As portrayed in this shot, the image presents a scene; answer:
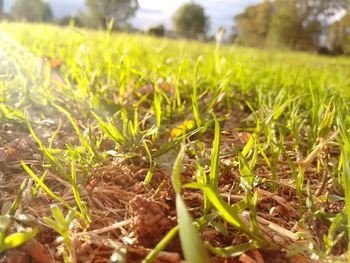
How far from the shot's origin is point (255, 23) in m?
40.2

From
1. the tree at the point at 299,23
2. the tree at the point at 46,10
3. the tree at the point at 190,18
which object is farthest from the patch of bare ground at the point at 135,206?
the tree at the point at 46,10

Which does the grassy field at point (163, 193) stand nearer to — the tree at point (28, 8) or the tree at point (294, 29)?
the tree at point (294, 29)

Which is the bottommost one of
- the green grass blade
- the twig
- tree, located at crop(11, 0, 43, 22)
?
the twig

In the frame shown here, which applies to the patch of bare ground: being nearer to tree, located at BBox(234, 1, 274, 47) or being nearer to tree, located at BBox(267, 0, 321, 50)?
A: tree, located at BBox(267, 0, 321, 50)

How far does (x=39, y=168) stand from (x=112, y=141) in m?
0.25

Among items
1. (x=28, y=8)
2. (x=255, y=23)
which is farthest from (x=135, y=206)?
(x=28, y=8)

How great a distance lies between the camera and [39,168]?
108 centimetres

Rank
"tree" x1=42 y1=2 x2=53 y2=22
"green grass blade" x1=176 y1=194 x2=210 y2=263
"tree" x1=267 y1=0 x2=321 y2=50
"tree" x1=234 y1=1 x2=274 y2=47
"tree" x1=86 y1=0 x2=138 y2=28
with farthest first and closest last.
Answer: "tree" x1=42 y1=2 x2=53 y2=22, "tree" x1=86 y1=0 x2=138 y2=28, "tree" x1=234 y1=1 x2=274 y2=47, "tree" x1=267 y1=0 x2=321 y2=50, "green grass blade" x1=176 y1=194 x2=210 y2=263

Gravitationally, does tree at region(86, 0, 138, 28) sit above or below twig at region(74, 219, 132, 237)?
above

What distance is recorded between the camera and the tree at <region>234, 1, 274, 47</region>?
37.6 meters

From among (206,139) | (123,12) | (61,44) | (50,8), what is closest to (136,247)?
(206,139)

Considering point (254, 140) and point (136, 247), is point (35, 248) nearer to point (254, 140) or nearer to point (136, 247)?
point (136, 247)

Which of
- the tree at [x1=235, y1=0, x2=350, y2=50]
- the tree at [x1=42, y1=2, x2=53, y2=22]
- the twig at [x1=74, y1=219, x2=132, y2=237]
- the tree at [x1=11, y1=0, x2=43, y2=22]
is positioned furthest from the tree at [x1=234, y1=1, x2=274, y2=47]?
the twig at [x1=74, y1=219, x2=132, y2=237]

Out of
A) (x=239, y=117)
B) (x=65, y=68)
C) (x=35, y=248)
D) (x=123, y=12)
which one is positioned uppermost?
(x=123, y=12)
